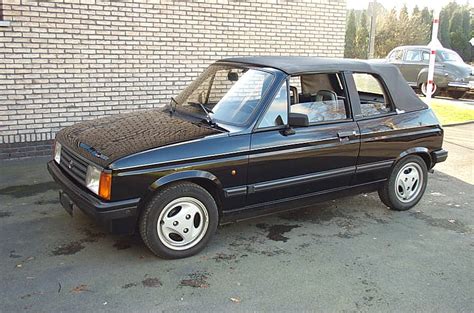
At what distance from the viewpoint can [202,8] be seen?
26.6 feet

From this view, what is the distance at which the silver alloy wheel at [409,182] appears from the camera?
5.44m

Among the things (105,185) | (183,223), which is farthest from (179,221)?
(105,185)

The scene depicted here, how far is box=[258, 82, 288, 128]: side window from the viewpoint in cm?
434

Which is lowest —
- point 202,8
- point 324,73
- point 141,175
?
point 141,175

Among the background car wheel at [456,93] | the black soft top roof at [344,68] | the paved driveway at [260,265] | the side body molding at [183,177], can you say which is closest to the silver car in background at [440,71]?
the background car wheel at [456,93]

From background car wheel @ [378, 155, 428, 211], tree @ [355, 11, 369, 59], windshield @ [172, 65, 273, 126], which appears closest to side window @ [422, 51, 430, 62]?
background car wheel @ [378, 155, 428, 211]

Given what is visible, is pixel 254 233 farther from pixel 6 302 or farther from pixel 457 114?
pixel 457 114

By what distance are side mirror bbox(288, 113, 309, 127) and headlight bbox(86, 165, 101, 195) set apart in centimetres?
175

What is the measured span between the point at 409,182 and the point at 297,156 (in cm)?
177

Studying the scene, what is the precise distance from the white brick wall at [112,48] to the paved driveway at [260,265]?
1986 millimetres

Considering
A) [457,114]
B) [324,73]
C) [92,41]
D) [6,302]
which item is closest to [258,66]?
[324,73]

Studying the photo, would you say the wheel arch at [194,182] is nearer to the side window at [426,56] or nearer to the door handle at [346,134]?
the door handle at [346,134]

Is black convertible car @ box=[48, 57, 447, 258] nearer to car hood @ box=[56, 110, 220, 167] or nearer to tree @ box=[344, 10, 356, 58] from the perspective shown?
car hood @ box=[56, 110, 220, 167]

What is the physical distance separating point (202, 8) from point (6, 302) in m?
6.01
